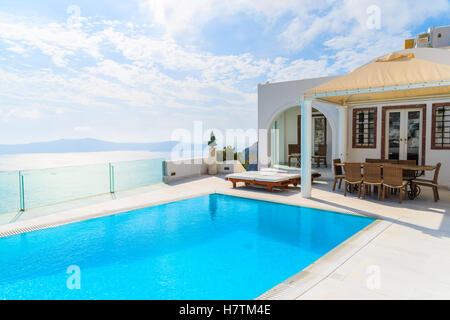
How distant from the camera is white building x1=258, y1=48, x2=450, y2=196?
841 cm

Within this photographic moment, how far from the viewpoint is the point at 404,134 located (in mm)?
11734

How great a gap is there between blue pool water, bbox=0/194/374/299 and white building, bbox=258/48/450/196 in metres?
2.87

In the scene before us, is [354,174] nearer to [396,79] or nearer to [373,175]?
[373,175]

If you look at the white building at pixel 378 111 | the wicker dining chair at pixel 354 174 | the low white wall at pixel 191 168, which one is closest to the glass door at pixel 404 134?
the white building at pixel 378 111

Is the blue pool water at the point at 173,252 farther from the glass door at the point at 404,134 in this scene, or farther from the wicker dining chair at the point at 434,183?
the glass door at the point at 404,134

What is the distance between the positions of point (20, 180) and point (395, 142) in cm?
1387

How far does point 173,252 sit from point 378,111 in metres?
10.7

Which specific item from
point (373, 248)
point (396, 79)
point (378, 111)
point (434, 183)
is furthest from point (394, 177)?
point (378, 111)

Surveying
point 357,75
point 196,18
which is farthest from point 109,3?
point 357,75

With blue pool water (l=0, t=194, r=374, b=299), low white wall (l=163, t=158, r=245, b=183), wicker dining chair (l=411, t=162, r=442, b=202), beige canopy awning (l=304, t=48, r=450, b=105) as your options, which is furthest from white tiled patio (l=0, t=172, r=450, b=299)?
beige canopy awning (l=304, t=48, r=450, b=105)

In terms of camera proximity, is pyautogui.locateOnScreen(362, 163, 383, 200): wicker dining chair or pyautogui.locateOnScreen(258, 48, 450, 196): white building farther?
pyautogui.locateOnScreen(362, 163, 383, 200): wicker dining chair

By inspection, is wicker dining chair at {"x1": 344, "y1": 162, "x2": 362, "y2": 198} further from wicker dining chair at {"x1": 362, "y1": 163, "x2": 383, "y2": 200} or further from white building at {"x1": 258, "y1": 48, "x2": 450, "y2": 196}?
white building at {"x1": 258, "y1": 48, "x2": 450, "y2": 196}

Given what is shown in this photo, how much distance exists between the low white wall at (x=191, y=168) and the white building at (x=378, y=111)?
5.58 feet
